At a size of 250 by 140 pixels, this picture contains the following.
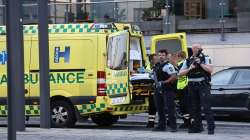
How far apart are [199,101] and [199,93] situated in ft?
0.88

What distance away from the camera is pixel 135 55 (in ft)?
48.5

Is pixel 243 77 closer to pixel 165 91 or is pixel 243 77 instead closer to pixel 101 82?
pixel 165 91

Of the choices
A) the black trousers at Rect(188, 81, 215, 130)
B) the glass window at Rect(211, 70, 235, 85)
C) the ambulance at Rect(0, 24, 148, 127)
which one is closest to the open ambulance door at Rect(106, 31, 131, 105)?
the ambulance at Rect(0, 24, 148, 127)

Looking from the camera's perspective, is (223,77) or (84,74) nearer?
(84,74)

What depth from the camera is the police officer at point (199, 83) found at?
11305mm

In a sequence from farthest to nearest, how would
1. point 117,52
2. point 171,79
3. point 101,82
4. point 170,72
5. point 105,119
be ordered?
point 105,119, point 117,52, point 101,82, point 170,72, point 171,79

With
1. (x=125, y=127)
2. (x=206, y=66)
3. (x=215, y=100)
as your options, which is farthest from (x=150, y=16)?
(x=206, y=66)

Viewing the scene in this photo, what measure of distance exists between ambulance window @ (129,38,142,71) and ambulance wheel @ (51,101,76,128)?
1.73 meters

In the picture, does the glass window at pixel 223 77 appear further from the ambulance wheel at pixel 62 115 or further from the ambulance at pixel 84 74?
the ambulance wheel at pixel 62 115

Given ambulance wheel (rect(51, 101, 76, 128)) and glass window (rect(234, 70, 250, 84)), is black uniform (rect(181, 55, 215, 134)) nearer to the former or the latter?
ambulance wheel (rect(51, 101, 76, 128))

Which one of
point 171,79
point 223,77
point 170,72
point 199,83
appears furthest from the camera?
point 223,77

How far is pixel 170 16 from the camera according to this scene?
23219 millimetres

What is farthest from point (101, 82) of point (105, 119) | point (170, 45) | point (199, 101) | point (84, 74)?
point (170, 45)

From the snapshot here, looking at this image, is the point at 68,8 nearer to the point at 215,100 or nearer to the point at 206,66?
the point at 215,100
